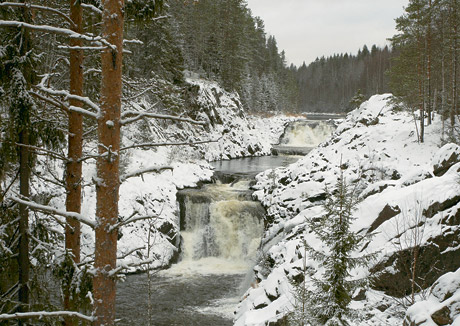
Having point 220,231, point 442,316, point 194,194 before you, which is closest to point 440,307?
point 442,316

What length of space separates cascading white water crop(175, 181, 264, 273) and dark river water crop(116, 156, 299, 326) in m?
0.09

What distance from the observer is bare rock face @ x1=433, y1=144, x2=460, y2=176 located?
11.3 metres

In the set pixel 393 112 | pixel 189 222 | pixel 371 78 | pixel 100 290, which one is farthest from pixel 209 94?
pixel 371 78

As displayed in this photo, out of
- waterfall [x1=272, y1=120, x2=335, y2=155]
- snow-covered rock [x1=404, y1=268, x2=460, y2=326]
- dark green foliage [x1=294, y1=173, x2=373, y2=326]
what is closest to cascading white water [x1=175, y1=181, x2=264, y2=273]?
dark green foliage [x1=294, y1=173, x2=373, y2=326]

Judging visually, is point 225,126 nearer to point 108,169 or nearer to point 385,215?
point 385,215

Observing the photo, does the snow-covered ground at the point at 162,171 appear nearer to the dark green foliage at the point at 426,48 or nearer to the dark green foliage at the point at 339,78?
the dark green foliage at the point at 426,48

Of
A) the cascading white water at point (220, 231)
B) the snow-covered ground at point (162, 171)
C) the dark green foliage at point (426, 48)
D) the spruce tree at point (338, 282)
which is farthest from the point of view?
the dark green foliage at point (426, 48)

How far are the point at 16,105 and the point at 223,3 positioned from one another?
46893 millimetres

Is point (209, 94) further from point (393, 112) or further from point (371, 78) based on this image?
point (371, 78)

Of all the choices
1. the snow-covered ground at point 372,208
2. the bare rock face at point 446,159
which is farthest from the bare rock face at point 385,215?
the bare rock face at point 446,159

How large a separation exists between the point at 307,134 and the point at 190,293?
3996 centimetres

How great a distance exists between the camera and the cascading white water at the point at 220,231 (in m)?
18.1

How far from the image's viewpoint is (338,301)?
6.19m

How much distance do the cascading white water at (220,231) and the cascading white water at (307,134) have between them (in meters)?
31.5
